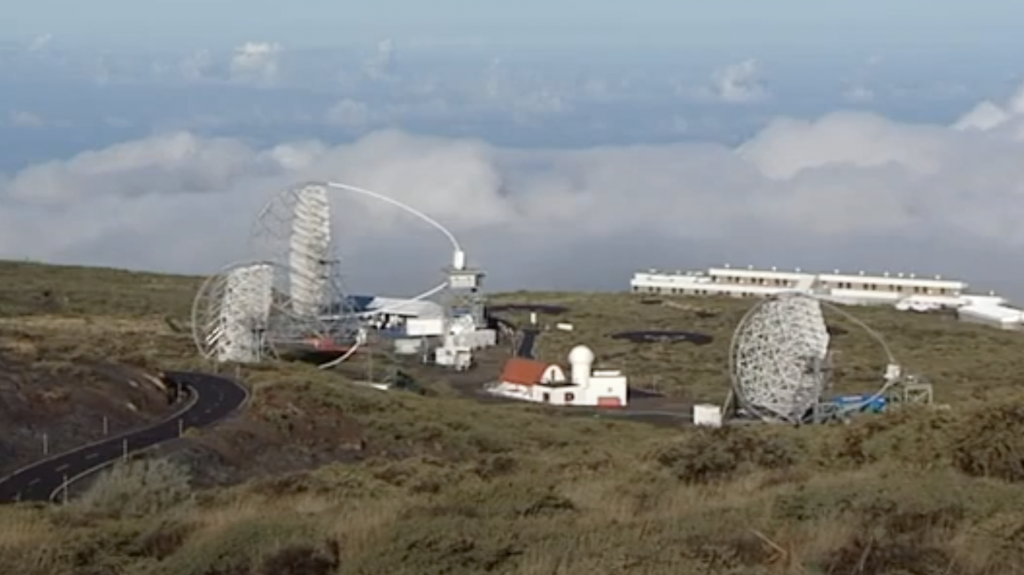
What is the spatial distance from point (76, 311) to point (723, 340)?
40.0 m

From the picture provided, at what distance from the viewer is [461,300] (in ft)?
287

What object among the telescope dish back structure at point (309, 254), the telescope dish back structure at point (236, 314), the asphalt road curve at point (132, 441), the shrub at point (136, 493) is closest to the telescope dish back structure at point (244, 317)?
the telescope dish back structure at point (236, 314)

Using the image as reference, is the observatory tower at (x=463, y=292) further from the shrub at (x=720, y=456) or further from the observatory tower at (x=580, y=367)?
the shrub at (x=720, y=456)

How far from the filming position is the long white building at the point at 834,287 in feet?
442

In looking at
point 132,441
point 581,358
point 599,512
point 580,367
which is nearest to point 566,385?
point 580,367

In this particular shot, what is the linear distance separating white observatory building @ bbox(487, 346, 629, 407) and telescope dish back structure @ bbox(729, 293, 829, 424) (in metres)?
10.1

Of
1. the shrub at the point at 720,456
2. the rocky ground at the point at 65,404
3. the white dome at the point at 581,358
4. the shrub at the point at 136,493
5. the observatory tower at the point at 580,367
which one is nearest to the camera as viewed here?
the shrub at the point at 136,493

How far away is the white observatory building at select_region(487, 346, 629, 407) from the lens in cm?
6406

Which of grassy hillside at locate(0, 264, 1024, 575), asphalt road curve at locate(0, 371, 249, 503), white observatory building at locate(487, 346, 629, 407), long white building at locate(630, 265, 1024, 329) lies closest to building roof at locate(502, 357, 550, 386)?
white observatory building at locate(487, 346, 629, 407)

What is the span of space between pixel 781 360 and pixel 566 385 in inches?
554

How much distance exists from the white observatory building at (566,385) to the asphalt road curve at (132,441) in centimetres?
1484

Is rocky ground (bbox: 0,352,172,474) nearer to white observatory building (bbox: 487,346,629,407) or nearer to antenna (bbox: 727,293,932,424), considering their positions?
white observatory building (bbox: 487,346,629,407)

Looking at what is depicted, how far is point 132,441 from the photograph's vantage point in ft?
121

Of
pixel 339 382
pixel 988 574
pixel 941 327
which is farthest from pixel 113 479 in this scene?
pixel 941 327
